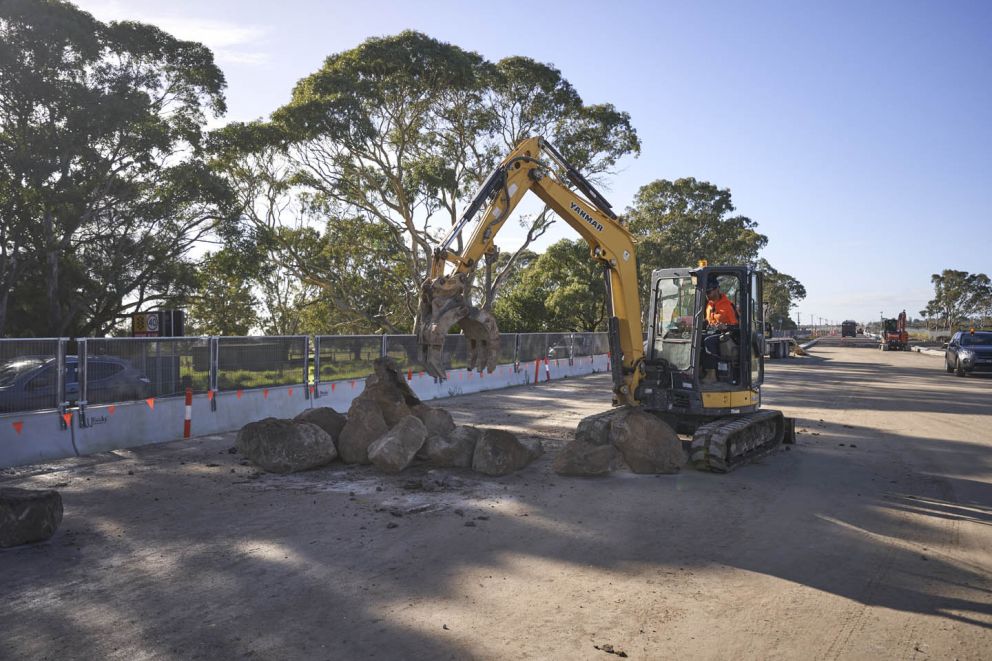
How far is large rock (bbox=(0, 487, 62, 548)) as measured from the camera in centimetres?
636

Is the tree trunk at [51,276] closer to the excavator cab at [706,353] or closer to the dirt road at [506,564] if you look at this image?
the dirt road at [506,564]

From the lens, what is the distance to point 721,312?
1055 centimetres

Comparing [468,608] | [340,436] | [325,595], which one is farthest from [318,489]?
[468,608]

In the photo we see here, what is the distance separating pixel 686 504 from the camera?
26.2ft

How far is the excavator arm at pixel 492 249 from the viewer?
857cm

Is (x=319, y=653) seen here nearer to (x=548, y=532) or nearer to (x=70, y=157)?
(x=548, y=532)

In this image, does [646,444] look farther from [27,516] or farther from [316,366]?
[316,366]

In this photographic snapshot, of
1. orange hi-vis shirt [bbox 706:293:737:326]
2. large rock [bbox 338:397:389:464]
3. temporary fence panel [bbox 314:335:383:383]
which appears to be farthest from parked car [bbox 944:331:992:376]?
large rock [bbox 338:397:389:464]

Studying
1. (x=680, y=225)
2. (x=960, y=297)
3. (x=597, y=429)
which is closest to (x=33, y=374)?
(x=597, y=429)

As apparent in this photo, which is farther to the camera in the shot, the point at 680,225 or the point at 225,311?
the point at 680,225

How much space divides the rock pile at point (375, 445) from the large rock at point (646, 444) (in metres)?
1.38

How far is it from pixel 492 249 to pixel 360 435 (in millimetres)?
3435

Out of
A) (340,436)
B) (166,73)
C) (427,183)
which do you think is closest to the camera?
(340,436)

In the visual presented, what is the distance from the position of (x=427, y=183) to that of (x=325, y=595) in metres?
27.1
